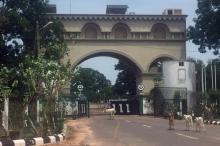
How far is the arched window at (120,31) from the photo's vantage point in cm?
8202

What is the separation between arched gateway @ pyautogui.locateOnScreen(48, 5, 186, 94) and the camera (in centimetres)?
8094

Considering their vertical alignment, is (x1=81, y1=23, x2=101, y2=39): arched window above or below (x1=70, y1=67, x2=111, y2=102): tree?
above

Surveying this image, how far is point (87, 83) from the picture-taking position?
496 feet

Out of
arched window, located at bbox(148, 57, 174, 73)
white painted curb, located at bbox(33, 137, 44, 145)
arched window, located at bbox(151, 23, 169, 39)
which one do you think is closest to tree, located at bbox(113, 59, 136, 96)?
arched window, located at bbox(148, 57, 174, 73)

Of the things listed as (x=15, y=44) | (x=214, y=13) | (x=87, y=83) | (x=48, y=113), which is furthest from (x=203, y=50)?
(x=87, y=83)

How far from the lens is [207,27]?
219ft

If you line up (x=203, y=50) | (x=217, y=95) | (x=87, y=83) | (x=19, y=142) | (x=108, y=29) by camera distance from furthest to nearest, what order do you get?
(x=87, y=83) < (x=108, y=29) < (x=203, y=50) < (x=217, y=95) < (x=19, y=142)

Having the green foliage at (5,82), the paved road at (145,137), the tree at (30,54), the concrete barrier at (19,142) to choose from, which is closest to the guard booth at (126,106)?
the tree at (30,54)

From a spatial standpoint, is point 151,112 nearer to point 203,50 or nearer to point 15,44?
point 203,50

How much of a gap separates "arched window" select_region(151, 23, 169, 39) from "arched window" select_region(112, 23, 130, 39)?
148 inches

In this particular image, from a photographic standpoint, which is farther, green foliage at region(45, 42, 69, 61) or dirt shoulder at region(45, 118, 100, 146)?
green foliage at region(45, 42, 69, 61)

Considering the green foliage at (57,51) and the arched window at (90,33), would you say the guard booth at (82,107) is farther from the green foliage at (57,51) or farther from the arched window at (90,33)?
the green foliage at (57,51)

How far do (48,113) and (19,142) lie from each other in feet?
27.8

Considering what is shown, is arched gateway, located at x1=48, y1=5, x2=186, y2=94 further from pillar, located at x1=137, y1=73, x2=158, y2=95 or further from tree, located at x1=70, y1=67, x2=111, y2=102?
tree, located at x1=70, y1=67, x2=111, y2=102
